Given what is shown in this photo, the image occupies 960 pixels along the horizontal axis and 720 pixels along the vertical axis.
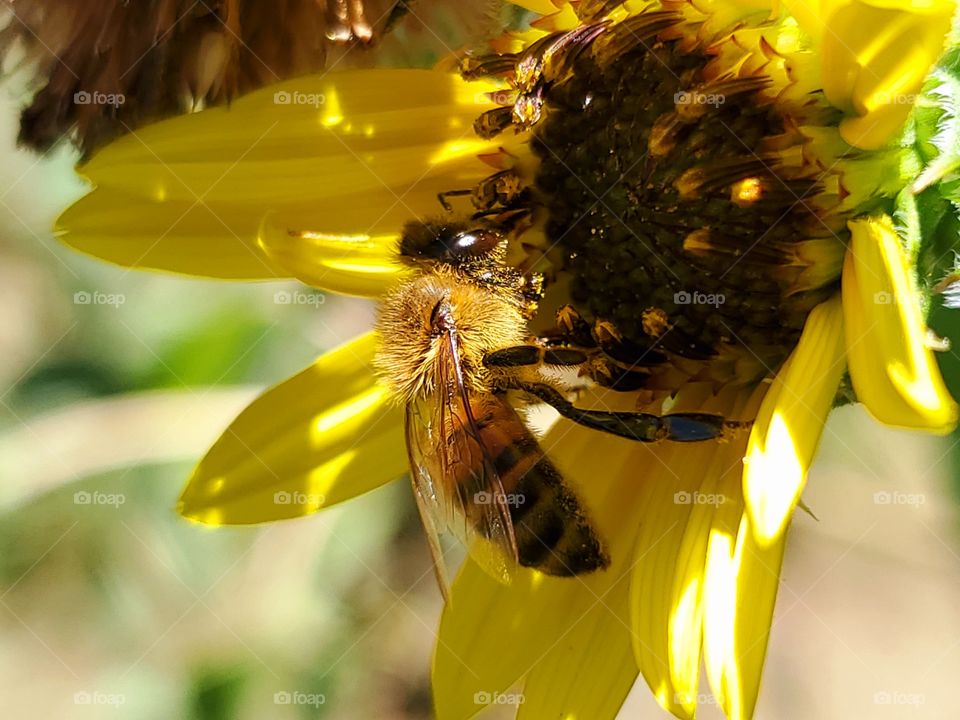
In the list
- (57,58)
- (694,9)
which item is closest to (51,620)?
(57,58)

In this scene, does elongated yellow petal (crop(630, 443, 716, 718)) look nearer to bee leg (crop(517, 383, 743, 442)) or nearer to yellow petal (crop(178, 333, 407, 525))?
bee leg (crop(517, 383, 743, 442))

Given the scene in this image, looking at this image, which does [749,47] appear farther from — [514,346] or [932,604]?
[932,604]

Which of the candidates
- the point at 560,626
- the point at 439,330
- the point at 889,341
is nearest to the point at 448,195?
the point at 439,330

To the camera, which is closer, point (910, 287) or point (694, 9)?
point (910, 287)

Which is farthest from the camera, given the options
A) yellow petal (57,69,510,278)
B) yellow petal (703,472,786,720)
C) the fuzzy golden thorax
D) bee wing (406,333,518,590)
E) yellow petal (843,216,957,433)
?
yellow petal (57,69,510,278)

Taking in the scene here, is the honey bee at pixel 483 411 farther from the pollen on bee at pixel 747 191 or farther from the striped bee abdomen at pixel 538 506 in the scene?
the pollen on bee at pixel 747 191

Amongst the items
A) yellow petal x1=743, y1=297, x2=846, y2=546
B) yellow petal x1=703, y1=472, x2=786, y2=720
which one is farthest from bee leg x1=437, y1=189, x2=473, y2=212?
yellow petal x1=703, y1=472, x2=786, y2=720

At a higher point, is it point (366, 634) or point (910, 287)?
point (910, 287)

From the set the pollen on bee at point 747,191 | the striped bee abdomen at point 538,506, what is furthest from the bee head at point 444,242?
the pollen on bee at point 747,191
